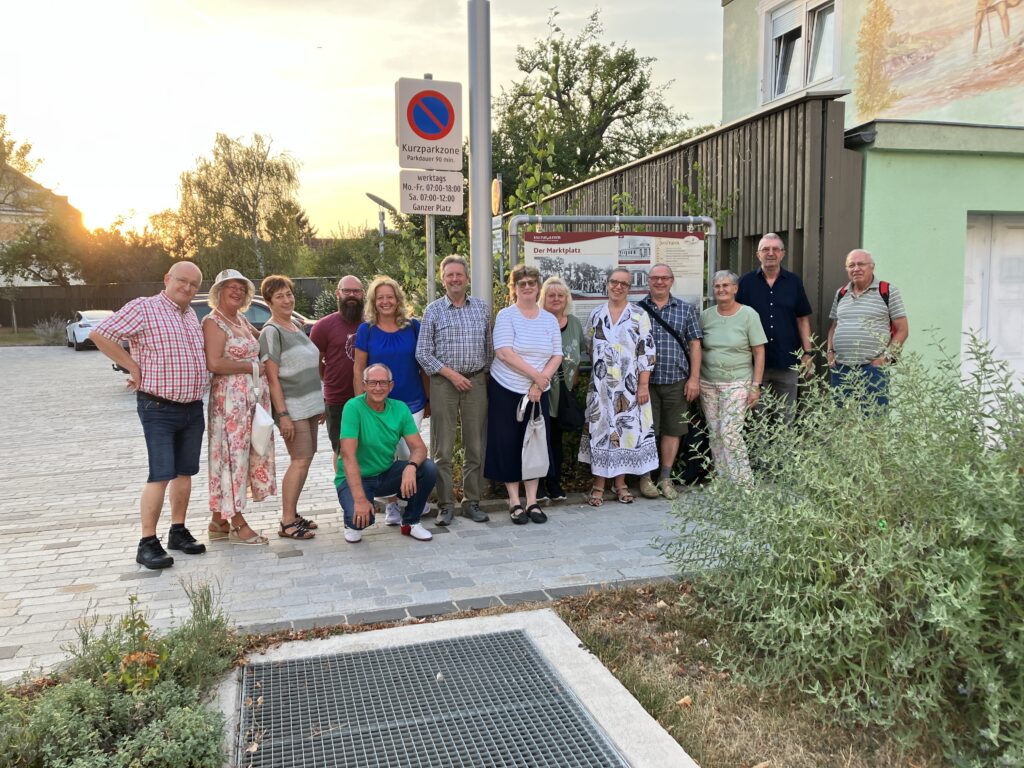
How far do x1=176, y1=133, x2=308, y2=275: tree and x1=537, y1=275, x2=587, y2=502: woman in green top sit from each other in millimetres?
32582

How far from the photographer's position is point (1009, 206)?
7.84 m

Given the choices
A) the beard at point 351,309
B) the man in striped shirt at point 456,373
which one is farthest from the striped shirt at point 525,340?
the beard at point 351,309

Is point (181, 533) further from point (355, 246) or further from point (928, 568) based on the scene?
point (355, 246)

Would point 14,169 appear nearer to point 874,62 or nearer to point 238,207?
point 238,207

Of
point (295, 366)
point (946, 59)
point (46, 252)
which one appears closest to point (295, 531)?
point (295, 366)

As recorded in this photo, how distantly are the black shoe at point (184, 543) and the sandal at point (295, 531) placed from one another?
55 centimetres

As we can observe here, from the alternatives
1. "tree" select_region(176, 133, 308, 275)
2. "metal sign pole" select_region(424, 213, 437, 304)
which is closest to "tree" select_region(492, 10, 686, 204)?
"tree" select_region(176, 133, 308, 275)

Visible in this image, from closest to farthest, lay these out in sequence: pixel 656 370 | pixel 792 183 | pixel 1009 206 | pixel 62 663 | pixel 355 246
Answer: pixel 62 663, pixel 656 370, pixel 792 183, pixel 1009 206, pixel 355 246

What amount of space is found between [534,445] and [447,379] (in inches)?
32.8

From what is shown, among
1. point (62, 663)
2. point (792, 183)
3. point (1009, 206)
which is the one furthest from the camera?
point (1009, 206)

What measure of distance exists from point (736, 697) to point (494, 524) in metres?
2.85

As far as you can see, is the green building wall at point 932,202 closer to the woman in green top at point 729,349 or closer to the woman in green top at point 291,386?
the woman in green top at point 729,349

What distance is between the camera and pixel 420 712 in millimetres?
3188

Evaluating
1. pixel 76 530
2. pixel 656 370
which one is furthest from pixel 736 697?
pixel 76 530
